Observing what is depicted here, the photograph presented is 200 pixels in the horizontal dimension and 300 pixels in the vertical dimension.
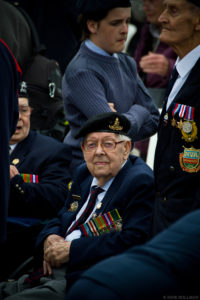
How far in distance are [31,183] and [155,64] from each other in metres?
1.29

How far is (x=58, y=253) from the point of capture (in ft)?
9.81

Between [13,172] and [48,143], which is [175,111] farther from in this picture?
[48,143]

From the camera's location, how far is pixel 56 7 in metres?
6.23

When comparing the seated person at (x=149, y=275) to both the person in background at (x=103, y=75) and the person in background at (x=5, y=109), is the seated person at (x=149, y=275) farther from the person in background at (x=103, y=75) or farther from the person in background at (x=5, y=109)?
the person in background at (x=103, y=75)

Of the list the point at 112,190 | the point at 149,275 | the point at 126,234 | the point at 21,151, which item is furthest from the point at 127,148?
the point at 149,275

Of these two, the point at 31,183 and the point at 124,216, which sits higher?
the point at 124,216

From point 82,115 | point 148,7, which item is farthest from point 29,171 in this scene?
point 148,7

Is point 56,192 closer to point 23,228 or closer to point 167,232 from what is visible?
point 23,228

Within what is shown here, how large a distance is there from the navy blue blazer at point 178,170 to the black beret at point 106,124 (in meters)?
0.58

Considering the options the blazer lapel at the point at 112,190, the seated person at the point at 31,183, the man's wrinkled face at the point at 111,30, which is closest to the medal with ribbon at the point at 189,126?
the blazer lapel at the point at 112,190

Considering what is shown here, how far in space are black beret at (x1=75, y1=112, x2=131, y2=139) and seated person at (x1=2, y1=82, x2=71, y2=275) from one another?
30.7 inches

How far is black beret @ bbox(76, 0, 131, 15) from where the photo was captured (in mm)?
3363

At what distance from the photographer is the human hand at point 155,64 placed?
13.4 ft

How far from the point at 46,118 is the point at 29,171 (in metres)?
0.96
